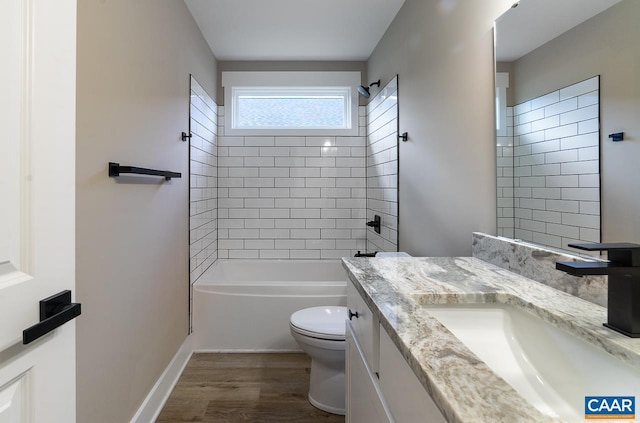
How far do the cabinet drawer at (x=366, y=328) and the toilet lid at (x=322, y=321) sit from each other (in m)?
0.58

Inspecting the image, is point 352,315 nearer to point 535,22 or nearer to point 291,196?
point 535,22

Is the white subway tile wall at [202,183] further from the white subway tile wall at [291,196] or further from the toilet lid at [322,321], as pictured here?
the toilet lid at [322,321]

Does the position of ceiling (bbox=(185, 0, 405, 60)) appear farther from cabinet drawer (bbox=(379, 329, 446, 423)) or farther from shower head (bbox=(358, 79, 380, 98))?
cabinet drawer (bbox=(379, 329, 446, 423))

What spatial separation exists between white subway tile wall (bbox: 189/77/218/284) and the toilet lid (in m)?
1.00

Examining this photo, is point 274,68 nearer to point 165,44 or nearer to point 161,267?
point 165,44

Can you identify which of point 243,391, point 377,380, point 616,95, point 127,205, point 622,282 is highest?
point 616,95

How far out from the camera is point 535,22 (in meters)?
1.11

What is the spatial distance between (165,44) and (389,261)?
5.87ft

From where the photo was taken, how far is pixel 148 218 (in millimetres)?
1734

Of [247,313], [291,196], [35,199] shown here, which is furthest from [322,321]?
[291,196]

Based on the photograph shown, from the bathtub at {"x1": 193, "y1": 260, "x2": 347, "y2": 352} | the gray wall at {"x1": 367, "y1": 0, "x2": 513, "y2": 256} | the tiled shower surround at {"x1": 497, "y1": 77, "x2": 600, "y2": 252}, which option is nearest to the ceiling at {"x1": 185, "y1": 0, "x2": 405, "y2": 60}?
the gray wall at {"x1": 367, "y1": 0, "x2": 513, "y2": 256}

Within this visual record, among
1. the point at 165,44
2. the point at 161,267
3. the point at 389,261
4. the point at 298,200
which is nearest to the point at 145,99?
the point at 165,44

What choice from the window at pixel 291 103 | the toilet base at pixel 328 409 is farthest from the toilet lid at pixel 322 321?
the window at pixel 291 103

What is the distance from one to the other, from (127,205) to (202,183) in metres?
1.32
